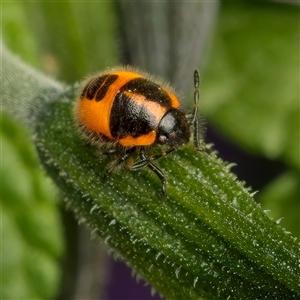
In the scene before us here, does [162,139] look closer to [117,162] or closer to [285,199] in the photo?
[117,162]

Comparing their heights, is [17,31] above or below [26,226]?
above

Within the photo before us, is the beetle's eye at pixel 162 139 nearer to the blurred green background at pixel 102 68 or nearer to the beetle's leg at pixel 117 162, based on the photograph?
the beetle's leg at pixel 117 162

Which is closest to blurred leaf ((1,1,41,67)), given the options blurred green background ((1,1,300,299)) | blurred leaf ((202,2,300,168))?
blurred green background ((1,1,300,299))

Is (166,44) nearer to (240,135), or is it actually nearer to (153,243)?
(240,135)

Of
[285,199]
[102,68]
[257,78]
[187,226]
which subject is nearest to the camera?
[187,226]

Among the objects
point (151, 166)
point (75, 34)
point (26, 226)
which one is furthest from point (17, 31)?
point (151, 166)

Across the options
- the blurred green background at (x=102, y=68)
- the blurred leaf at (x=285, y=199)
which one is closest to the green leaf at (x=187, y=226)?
the blurred green background at (x=102, y=68)

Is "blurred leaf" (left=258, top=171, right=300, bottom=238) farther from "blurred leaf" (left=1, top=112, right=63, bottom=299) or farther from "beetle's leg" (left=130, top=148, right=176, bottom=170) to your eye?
"beetle's leg" (left=130, top=148, right=176, bottom=170)
